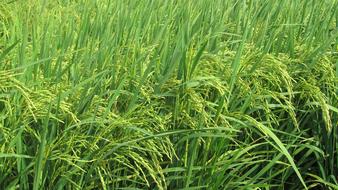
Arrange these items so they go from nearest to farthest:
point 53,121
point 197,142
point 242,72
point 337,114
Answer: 1. point 53,121
2. point 197,142
3. point 242,72
4. point 337,114

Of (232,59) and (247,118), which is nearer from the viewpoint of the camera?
(247,118)

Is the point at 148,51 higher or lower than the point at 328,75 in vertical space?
higher

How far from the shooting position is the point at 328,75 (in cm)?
205

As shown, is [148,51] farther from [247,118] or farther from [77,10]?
[77,10]

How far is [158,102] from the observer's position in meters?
1.70

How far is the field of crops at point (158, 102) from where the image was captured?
1504mm

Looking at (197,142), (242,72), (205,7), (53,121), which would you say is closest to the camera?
(53,121)

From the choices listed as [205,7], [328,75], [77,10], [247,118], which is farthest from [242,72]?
[77,10]

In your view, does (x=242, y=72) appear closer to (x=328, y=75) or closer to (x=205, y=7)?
(x=328, y=75)

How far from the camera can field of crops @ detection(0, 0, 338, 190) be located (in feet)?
4.93

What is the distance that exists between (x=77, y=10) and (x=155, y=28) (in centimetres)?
43

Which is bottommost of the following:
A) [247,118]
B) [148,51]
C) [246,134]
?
[246,134]

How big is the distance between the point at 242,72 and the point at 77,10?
0.87 meters

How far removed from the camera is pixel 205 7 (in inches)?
93.8
